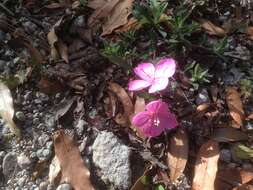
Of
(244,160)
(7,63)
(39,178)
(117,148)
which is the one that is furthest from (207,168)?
(7,63)

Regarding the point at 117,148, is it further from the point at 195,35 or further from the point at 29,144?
the point at 195,35

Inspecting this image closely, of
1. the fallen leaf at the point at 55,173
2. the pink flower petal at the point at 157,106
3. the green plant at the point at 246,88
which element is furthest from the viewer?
the green plant at the point at 246,88

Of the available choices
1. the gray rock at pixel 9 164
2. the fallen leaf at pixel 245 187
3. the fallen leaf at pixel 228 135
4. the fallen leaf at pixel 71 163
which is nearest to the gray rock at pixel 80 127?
the fallen leaf at pixel 71 163

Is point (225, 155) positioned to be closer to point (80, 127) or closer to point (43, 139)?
point (80, 127)

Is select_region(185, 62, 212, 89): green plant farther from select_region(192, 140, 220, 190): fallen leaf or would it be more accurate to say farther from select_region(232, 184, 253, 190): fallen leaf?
select_region(232, 184, 253, 190): fallen leaf

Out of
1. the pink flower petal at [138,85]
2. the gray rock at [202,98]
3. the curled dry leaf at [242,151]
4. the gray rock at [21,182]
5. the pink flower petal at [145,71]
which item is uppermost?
the pink flower petal at [145,71]

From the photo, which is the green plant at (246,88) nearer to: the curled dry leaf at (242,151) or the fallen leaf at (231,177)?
the curled dry leaf at (242,151)
